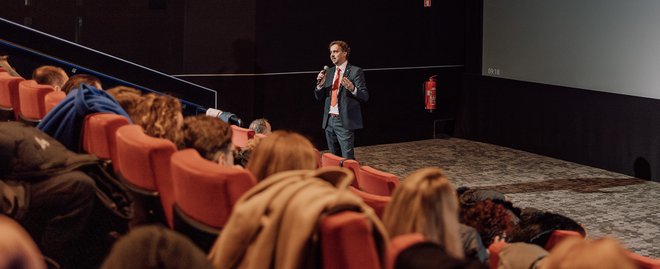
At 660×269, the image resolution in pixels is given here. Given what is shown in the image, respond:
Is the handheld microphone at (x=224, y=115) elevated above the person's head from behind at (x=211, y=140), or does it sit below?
below

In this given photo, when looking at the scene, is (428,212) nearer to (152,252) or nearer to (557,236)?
(152,252)

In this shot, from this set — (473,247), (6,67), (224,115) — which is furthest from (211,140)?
(6,67)

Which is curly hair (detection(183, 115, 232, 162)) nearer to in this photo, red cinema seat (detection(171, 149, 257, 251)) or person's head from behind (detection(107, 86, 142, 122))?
red cinema seat (detection(171, 149, 257, 251))

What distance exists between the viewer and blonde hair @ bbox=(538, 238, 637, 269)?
5.91ft

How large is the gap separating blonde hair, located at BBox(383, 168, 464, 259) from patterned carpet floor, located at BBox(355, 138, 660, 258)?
3.95 m

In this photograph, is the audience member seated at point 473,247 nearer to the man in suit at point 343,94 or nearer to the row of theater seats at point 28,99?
the row of theater seats at point 28,99

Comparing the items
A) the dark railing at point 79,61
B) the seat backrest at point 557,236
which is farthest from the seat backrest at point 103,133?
the dark railing at point 79,61

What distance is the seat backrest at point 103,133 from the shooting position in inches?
144

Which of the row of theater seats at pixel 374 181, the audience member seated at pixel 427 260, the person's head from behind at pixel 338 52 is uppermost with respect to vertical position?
the person's head from behind at pixel 338 52

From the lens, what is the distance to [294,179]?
2396mm

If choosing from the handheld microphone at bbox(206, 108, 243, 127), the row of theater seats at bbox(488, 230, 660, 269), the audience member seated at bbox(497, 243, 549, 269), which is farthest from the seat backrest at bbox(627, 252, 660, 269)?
the handheld microphone at bbox(206, 108, 243, 127)

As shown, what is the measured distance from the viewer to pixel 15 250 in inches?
59.7

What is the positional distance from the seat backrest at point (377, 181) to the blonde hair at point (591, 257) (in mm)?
2557

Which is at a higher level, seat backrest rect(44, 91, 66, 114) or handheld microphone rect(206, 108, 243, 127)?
seat backrest rect(44, 91, 66, 114)
